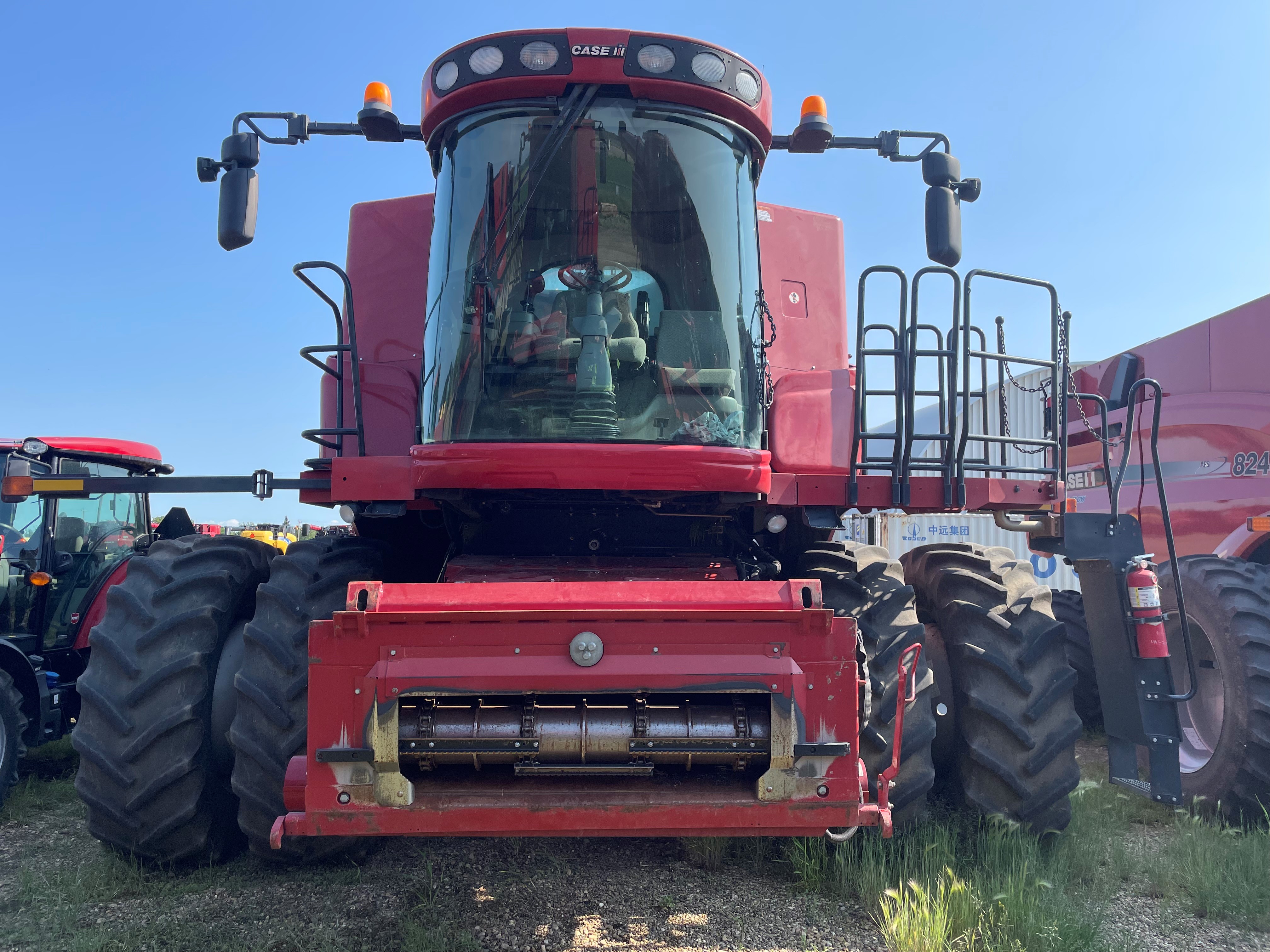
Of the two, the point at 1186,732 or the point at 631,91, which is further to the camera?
the point at 1186,732

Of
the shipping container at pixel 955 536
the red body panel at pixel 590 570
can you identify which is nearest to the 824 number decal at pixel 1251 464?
the shipping container at pixel 955 536

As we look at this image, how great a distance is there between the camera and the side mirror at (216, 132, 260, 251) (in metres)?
3.83

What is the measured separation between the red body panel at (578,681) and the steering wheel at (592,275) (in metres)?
1.34

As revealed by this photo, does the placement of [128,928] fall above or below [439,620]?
below

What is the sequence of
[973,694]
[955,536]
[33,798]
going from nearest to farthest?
[973,694]
[33,798]
[955,536]

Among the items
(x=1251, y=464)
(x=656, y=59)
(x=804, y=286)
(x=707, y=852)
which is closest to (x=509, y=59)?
(x=656, y=59)

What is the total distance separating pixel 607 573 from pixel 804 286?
2169mm

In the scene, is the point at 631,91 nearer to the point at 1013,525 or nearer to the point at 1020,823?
the point at 1013,525

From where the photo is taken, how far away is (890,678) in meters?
3.41

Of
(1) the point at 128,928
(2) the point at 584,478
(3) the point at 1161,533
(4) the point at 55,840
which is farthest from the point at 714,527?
(3) the point at 1161,533

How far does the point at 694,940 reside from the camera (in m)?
3.19

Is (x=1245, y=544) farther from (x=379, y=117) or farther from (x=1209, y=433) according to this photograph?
(x=379, y=117)

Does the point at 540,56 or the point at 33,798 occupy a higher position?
the point at 540,56

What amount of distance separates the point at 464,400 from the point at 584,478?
66 cm
